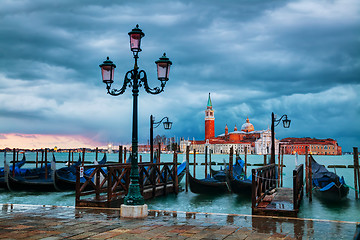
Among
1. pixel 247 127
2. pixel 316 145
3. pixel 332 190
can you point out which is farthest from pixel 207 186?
pixel 247 127

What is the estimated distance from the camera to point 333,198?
11.6 m

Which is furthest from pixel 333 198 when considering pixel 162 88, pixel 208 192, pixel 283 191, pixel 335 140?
pixel 335 140

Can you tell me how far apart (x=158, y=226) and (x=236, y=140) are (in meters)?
97.6

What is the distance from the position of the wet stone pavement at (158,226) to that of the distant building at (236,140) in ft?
279

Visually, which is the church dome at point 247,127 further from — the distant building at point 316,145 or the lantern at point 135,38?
the lantern at point 135,38

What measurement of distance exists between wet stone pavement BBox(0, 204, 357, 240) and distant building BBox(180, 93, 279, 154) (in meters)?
85.1

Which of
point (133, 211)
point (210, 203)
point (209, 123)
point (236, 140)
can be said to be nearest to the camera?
point (133, 211)

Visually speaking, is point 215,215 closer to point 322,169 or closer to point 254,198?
point 254,198

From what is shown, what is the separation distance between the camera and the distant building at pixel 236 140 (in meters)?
96.0

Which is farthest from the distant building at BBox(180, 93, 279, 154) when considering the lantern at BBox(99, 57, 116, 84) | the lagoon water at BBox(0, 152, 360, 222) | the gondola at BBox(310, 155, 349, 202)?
the lantern at BBox(99, 57, 116, 84)

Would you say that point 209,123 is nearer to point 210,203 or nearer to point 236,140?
point 236,140

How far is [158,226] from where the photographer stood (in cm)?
484

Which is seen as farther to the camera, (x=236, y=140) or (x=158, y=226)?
(x=236, y=140)

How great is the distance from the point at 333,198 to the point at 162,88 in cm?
814
